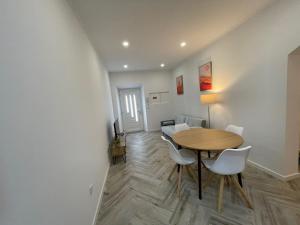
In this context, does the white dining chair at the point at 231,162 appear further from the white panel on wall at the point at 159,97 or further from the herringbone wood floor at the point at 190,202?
Answer: the white panel on wall at the point at 159,97

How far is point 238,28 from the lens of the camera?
8.83 ft

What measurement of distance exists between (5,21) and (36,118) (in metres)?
0.55

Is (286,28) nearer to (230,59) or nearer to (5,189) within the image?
(230,59)

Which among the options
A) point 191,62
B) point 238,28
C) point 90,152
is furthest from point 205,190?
point 191,62

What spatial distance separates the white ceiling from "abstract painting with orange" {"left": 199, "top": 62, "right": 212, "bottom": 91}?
0.64m

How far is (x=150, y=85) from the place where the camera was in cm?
607

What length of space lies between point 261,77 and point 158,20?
6.68 ft

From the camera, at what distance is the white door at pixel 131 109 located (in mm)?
6457

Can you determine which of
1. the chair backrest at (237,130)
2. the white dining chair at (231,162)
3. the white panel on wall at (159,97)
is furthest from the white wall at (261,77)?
the white panel on wall at (159,97)

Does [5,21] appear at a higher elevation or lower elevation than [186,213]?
higher

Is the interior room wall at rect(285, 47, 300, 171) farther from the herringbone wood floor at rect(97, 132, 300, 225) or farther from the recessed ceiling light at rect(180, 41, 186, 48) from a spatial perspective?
the recessed ceiling light at rect(180, 41, 186, 48)

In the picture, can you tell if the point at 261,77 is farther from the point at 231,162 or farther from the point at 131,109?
the point at 131,109

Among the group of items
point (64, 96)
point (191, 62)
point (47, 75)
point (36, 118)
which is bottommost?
point (36, 118)

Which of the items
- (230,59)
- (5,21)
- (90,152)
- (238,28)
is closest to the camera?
(5,21)
